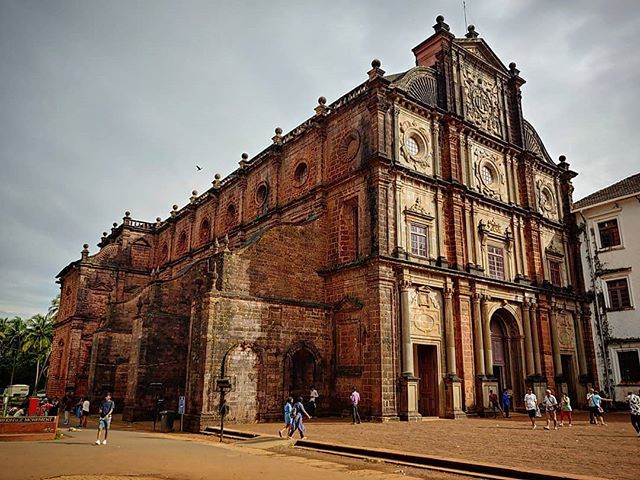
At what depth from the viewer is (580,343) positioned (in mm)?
25703

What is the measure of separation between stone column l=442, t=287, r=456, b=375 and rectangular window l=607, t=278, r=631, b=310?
1158cm

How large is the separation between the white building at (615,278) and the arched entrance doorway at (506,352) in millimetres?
6264

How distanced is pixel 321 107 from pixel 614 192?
16.7m

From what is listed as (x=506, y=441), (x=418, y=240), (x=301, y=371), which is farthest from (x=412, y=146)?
(x=506, y=441)

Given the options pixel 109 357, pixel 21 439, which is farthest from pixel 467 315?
pixel 109 357

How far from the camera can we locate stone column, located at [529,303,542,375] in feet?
75.3

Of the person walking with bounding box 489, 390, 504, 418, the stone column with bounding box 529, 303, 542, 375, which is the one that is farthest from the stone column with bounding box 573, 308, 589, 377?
the person walking with bounding box 489, 390, 504, 418

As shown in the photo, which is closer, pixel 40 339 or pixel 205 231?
pixel 205 231

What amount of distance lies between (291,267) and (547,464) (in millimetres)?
12653

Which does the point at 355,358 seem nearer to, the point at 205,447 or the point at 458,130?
the point at 205,447

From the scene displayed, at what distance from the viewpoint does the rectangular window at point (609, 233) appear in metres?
26.8

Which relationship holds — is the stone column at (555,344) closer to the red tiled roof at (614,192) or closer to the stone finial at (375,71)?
the red tiled roof at (614,192)

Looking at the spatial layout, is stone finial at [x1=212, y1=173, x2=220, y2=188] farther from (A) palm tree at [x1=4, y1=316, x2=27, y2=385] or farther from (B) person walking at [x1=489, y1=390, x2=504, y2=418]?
(A) palm tree at [x1=4, y1=316, x2=27, y2=385]

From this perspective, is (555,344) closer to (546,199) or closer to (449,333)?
(449,333)
